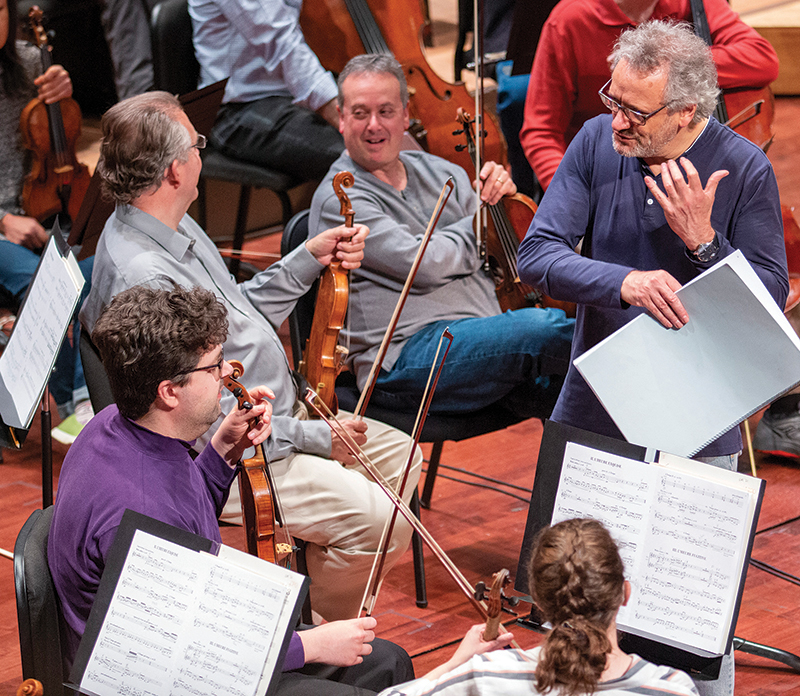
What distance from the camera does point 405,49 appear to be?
357 centimetres

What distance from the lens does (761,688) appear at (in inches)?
86.7

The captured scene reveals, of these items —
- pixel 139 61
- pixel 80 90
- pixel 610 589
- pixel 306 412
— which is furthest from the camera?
pixel 80 90

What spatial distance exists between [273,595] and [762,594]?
60.8 inches

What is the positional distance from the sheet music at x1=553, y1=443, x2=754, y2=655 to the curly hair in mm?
646

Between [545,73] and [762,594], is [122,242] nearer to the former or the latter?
[545,73]

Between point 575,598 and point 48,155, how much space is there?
2.74m

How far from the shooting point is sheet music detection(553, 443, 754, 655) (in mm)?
1604

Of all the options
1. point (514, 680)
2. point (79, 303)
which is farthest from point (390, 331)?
point (79, 303)

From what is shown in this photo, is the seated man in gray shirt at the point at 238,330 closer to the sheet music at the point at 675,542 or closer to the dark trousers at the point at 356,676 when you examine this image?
the dark trousers at the point at 356,676

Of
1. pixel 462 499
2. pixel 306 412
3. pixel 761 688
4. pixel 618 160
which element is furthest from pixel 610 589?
pixel 462 499

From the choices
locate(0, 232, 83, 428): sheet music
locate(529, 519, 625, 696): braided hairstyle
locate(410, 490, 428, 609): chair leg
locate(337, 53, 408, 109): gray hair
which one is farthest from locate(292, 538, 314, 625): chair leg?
locate(337, 53, 408, 109): gray hair

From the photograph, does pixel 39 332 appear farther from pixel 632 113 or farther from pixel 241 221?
pixel 241 221

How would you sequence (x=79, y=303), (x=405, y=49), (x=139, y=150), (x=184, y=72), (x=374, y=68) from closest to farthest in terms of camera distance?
(x=139, y=150)
(x=374, y=68)
(x=79, y=303)
(x=405, y=49)
(x=184, y=72)

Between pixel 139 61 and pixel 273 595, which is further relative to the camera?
pixel 139 61
